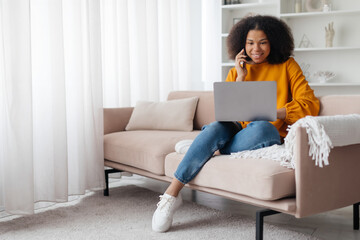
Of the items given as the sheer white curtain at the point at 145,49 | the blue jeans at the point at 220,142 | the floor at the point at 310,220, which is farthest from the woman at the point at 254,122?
the sheer white curtain at the point at 145,49

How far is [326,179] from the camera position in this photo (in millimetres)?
1844

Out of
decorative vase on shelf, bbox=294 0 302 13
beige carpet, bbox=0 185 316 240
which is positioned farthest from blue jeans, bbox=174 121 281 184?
decorative vase on shelf, bbox=294 0 302 13

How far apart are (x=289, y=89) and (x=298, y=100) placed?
0.14 metres

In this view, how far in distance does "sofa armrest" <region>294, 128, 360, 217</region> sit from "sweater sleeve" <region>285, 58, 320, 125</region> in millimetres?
343

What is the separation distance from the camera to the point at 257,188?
1.83 m

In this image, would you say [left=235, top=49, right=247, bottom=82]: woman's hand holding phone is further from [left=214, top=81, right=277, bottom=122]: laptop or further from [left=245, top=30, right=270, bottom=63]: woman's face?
[left=214, top=81, right=277, bottom=122]: laptop

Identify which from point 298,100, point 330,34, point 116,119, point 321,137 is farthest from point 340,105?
point 330,34

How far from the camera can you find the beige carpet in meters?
2.14

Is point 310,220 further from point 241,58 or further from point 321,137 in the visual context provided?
point 241,58

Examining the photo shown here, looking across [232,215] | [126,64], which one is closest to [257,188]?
[232,215]

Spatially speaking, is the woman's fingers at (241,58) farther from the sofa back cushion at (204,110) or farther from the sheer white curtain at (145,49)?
the sheer white curtain at (145,49)

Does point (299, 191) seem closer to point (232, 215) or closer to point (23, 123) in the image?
point (232, 215)

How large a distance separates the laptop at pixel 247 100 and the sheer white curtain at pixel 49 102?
3.68ft

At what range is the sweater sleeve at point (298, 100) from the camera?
2227 millimetres
